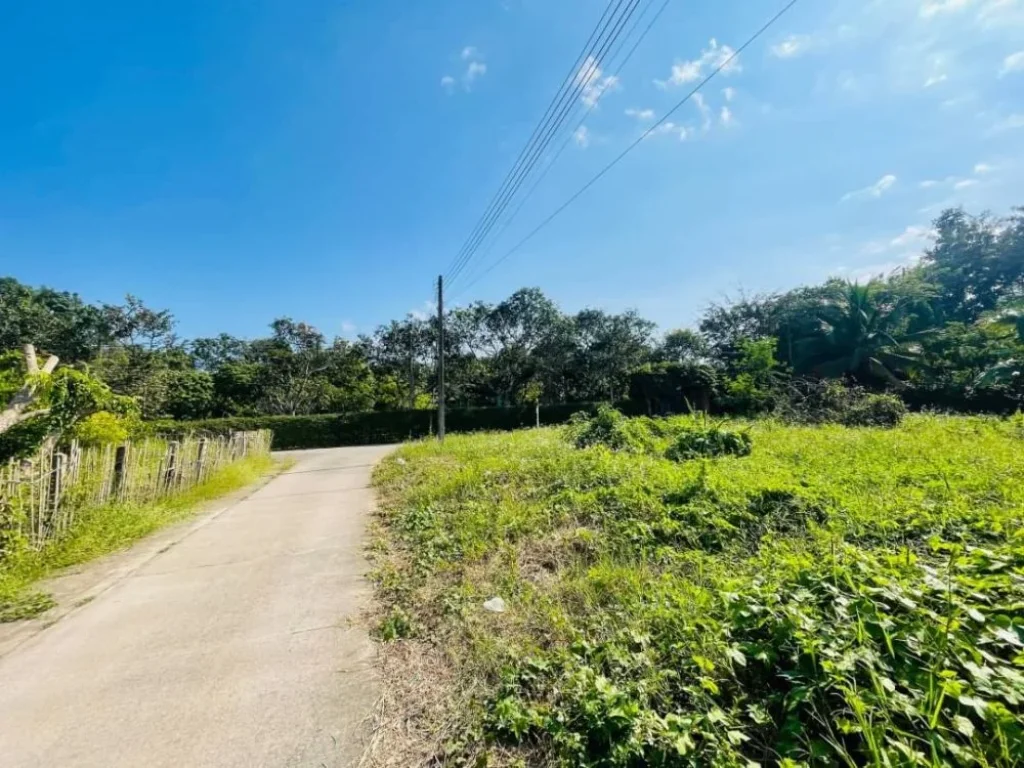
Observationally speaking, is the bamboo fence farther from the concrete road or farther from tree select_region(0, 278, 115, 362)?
tree select_region(0, 278, 115, 362)

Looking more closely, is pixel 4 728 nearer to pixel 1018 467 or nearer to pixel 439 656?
pixel 439 656

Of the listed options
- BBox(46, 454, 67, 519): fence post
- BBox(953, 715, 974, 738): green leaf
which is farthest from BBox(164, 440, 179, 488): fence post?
BBox(953, 715, 974, 738): green leaf

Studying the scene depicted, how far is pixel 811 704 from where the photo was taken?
162 cm

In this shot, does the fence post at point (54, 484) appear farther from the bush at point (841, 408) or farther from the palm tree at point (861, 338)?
the palm tree at point (861, 338)

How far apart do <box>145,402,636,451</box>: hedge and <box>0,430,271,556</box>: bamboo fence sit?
44.5 feet

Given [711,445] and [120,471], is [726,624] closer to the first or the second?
[711,445]

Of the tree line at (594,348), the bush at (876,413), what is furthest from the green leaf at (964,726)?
the tree line at (594,348)

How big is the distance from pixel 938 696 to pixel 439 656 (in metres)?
2.32

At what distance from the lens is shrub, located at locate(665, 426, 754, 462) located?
284 inches

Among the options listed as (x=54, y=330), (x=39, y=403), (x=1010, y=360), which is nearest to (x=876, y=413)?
(x=1010, y=360)

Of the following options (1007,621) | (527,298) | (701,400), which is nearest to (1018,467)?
(1007,621)

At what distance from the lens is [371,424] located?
2264 cm

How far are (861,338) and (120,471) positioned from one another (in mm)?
28131

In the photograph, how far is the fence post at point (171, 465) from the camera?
7.31 metres
